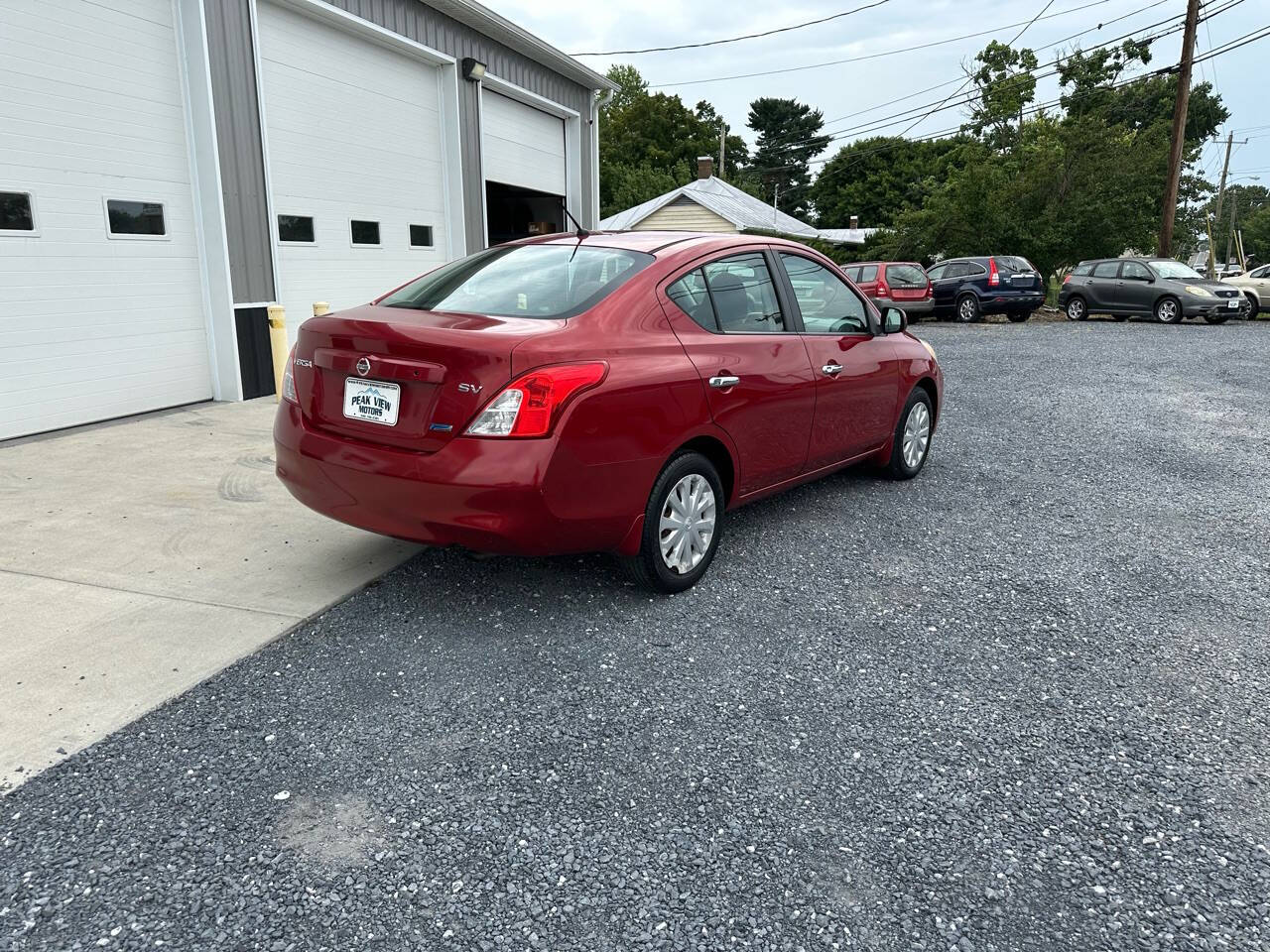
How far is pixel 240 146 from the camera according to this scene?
8.51 m

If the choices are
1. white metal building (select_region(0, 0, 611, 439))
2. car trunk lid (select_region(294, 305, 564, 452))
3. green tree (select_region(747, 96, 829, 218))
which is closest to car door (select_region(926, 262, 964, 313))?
white metal building (select_region(0, 0, 611, 439))

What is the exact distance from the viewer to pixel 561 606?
392 centimetres

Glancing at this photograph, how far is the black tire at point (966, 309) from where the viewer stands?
21.1m

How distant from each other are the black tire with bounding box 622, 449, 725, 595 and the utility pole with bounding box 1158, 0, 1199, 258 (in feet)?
81.9

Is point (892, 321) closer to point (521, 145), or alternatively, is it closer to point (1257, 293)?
point (521, 145)

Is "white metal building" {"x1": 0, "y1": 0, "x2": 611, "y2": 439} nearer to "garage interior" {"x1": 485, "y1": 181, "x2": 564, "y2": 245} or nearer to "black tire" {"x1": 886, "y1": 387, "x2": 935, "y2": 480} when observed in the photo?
"garage interior" {"x1": 485, "y1": 181, "x2": 564, "y2": 245}

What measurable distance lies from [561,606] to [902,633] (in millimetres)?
1422

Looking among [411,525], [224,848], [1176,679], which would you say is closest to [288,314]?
[411,525]

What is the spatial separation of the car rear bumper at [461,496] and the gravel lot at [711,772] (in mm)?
409

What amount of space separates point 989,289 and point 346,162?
1555 centimetres

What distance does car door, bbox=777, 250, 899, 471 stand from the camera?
4.92m

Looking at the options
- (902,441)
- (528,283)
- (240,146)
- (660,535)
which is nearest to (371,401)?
(528,283)

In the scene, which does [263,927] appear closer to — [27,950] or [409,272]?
[27,950]

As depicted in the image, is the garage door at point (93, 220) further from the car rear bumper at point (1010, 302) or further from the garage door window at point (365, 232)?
the car rear bumper at point (1010, 302)
